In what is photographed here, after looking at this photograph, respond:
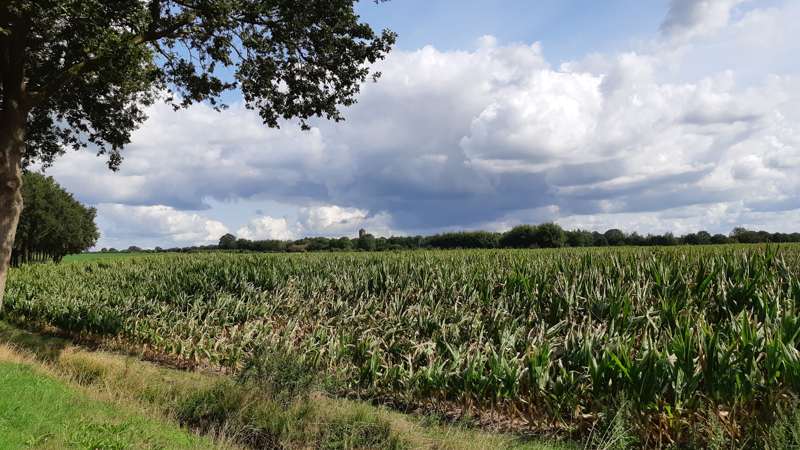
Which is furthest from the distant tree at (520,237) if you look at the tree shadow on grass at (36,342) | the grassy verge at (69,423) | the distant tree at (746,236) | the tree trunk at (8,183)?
the grassy verge at (69,423)

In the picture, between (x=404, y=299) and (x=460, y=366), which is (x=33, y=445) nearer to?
(x=460, y=366)

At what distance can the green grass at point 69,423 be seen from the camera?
8078 millimetres

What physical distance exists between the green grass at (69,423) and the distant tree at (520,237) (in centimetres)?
5932

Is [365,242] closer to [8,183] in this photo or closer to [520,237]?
[520,237]

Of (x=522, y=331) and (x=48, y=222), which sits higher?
(x=48, y=222)

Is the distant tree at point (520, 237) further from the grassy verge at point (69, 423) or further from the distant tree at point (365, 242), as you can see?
the grassy verge at point (69, 423)

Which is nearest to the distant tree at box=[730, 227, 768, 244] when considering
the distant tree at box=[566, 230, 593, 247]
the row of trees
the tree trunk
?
the distant tree at box=[566, 230, 593, 247]

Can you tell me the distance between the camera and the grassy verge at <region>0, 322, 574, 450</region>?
28.7ft

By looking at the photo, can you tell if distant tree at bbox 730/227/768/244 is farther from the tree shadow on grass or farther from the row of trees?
the row of trees

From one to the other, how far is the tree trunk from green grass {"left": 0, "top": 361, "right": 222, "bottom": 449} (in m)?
6.01

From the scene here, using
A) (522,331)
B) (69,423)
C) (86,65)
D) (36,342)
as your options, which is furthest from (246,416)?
(36,342)

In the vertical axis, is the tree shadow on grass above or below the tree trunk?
below

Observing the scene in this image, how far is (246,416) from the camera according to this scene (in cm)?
1020

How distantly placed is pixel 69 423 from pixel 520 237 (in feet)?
205
